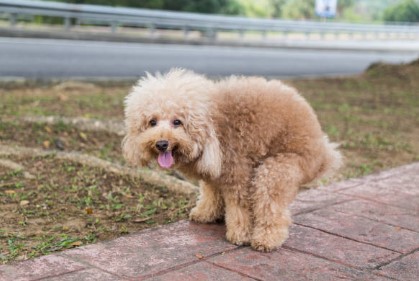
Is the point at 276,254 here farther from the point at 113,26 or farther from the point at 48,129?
the point at 113,26

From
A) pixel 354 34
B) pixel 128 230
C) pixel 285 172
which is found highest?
pixel 354 34

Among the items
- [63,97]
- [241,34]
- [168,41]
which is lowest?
[63,97]

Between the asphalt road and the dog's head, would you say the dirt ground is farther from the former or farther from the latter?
the asphalt road

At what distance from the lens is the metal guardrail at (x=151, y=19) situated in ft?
58.9

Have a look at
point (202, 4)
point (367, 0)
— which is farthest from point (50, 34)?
point (367, 0)

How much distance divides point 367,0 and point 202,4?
34142 millimetres

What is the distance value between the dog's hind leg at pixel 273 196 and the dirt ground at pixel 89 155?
781mm

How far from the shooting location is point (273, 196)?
13.5 feet

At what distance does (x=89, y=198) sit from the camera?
196 inches

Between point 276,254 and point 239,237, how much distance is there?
0.25 m

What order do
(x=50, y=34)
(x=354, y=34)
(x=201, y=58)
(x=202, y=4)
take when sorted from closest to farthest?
(x=201, y=58), (x=50, y=34), (x=202, y=4), (x=354, y=34)

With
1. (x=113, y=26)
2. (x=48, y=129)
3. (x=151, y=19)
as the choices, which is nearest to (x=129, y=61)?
(x=113, y=26)

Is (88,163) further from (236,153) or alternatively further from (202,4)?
(202,4)

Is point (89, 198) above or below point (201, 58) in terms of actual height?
below
